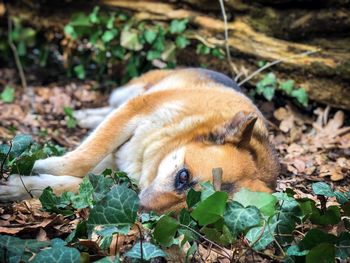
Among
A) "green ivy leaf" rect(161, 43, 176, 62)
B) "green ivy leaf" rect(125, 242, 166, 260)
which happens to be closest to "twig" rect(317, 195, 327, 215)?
"green ivy leaf" rect(125, 242, 166, 260)

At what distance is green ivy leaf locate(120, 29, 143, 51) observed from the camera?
6.82 metres

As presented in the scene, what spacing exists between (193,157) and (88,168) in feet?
3.47

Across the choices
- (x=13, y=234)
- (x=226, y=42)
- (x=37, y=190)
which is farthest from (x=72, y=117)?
(x=13, y=234)

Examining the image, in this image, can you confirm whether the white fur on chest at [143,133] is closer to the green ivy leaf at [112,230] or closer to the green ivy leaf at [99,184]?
the green ivy leaf at [99,184]

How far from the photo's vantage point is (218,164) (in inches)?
136

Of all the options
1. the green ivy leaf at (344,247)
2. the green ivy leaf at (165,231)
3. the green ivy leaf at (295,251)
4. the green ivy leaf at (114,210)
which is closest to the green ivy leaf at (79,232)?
the green ivy leaf at (114,210)

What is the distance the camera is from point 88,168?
13.7 ft

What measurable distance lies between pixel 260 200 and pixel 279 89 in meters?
3.61

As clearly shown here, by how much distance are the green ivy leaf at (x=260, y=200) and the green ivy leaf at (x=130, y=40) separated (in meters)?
4.26

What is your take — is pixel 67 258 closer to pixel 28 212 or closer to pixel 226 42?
pixel 28 212

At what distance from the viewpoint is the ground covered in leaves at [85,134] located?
3008mm

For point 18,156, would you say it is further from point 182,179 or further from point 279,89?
point 279,89

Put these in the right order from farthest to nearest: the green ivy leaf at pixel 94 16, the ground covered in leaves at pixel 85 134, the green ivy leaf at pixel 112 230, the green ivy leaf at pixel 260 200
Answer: the green ivy leaf at pixel 94 16 < the ground covered in leaves at pixel 85 134 < the green ivy leaf at pixel 260 200 < the green ivy leaf at pixel 112 230

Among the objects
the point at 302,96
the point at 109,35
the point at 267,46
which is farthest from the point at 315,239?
the point at 109,35
